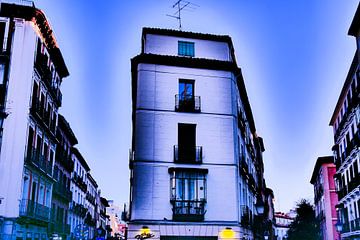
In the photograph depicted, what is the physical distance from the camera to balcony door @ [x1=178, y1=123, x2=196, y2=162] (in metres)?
23.9

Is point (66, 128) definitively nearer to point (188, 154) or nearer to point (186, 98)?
point (186, 98)

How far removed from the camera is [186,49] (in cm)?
2580

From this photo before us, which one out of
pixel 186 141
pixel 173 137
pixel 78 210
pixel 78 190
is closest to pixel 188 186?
pixel 186 141

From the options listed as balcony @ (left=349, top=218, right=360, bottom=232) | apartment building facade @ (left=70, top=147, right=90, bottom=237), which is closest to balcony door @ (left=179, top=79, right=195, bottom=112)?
balcony @ (left=349, top=218, right=360, bottom=232)

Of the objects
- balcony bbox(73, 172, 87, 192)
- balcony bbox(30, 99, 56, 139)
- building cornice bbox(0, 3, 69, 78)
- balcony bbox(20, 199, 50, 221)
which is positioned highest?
building cornice bbox(0, 3, 69, 78)

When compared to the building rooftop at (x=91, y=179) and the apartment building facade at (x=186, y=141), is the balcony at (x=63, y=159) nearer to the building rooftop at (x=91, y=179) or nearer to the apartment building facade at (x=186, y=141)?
the apartment building facade at (x=186, y=141)

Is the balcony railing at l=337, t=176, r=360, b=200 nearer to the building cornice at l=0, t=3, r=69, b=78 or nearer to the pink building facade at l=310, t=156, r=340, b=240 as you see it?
the pink building facade at l=310, t=156, r=340, b=240

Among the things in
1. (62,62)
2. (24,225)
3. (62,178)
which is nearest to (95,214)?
(62,178)

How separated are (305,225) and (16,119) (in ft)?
140

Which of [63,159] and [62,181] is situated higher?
[63,159]

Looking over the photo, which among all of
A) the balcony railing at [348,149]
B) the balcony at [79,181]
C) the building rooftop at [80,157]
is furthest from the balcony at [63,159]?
the balcony railing at [348,149]

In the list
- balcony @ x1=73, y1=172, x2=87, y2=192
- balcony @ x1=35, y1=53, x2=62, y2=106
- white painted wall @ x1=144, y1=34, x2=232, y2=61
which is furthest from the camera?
balcony @ x1=73, y1=172, x2=87, y2=192

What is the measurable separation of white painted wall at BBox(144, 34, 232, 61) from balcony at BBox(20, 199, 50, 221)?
35.3 ft

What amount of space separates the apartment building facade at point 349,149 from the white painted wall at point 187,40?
10.1 meters
